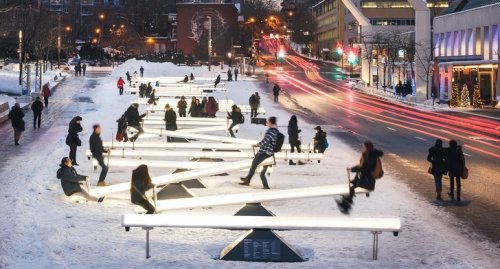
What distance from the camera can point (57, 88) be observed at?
6412cm

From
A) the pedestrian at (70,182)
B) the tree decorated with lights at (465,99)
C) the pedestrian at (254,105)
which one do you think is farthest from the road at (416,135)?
the pedestrian at (70,182)

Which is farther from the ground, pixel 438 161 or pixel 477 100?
pixel 477 100

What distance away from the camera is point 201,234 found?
1238 cm

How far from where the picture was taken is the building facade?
55.9 meters

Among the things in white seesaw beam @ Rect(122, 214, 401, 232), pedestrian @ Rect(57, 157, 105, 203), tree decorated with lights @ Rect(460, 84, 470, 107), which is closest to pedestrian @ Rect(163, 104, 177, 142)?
pedestrian @ Rect(57, 157, 105, 203)

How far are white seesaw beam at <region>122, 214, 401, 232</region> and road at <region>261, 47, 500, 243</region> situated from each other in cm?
319

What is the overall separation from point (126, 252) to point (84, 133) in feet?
63.6

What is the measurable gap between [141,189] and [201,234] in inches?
52.8

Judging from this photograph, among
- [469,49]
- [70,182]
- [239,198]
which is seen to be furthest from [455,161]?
[469,49]

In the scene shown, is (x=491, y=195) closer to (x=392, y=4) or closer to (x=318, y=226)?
(x=318, y=226)

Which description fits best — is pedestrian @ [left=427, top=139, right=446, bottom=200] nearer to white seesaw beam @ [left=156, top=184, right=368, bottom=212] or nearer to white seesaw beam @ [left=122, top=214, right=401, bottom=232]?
white seesaw beam @ [left=156, top=184, right=368, bottom=212]

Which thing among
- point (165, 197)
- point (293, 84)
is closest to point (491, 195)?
point (165, 197)

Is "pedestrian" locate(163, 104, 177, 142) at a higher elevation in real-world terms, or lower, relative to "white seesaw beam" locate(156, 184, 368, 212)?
higher

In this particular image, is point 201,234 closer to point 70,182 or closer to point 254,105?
point 70,182
